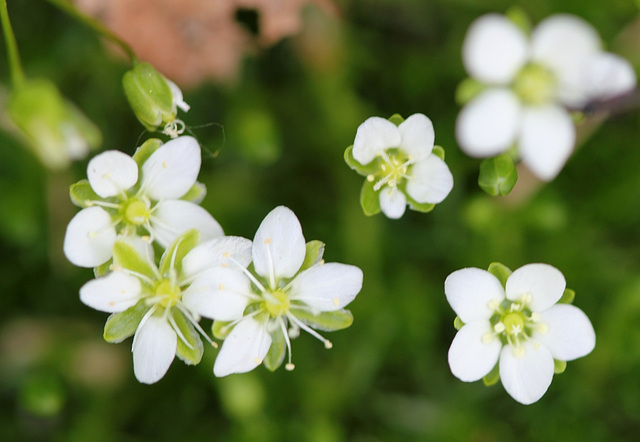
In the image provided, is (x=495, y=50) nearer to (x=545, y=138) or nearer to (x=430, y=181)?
(x=545, y=138)

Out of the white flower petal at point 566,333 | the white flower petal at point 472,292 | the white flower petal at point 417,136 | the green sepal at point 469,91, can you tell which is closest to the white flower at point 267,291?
the white flower petal at point 472,292

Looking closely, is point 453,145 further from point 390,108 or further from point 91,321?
point 91,321

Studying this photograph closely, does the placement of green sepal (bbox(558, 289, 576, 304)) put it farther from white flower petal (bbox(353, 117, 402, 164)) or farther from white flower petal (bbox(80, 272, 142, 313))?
white flower petal (bbox(80, 272, 142, 313))

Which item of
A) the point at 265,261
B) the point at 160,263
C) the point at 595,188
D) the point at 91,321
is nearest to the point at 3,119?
the point at 91,321

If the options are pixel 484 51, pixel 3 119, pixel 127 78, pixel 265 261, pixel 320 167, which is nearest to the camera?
pixel 265 261

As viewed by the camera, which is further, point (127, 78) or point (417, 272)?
point (417, 272)

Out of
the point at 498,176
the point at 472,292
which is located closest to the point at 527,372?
the point at 472,292
